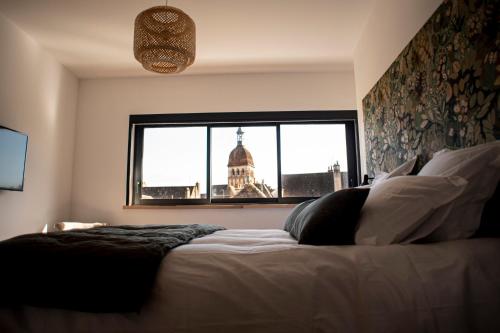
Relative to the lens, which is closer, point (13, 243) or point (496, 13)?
point (13, 243)

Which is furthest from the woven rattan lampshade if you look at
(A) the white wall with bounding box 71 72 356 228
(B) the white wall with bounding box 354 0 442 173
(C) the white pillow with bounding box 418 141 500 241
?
(C) the white pillow with bounding box 418 141 500 241

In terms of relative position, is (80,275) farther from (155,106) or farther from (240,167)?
(155,106)

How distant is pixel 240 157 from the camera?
4105mm

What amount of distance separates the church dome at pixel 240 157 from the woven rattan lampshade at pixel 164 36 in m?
1.80

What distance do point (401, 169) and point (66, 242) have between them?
1688mm

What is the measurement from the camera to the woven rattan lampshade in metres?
2.27

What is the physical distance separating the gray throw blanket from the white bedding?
0.03 m

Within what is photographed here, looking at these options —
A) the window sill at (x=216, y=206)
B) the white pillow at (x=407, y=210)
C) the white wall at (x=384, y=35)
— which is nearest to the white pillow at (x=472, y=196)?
the white pillow at (x=407, y=210)

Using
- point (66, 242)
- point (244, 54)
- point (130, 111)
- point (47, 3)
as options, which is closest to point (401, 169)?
point (66, 242)

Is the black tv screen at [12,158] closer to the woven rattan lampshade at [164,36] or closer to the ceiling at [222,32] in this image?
the ceiling at [222,32]

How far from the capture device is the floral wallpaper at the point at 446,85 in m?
1.32

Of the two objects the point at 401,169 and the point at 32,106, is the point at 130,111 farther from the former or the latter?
the point at 401,169

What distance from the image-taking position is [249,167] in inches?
161

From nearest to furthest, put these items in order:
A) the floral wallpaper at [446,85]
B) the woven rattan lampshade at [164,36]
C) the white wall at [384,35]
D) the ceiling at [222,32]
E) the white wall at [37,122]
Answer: the floral wallpaper at [446,85] < the white wall at [384,35] < the woven rattan lampshade at [164,36] < the ceiling at [222,32] < the white wall at [37,122]
